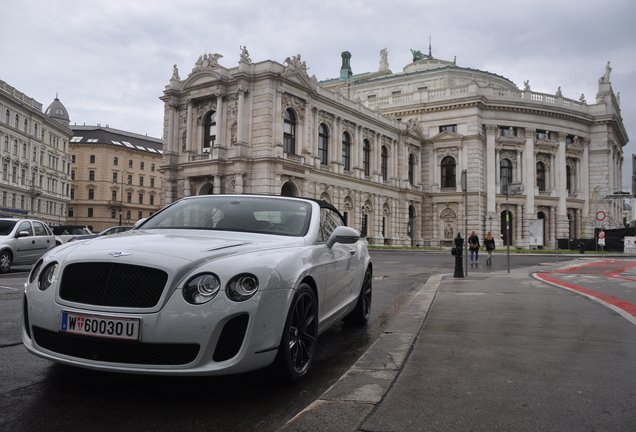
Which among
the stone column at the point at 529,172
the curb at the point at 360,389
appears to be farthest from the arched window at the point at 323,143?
the curb at the point at 360,389

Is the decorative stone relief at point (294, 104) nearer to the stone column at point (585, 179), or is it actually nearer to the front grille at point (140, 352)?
the front grille at point (140, 352)

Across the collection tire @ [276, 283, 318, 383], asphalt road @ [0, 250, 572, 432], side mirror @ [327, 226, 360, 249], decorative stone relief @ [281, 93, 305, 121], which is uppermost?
decorative stone relief @ [281, 93, 305, 121]

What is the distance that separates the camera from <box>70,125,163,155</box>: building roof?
268 feet

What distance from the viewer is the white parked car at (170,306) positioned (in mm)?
3232

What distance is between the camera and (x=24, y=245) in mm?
14484

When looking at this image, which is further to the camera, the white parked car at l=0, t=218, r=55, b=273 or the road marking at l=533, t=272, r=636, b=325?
the white parked car at l=0, t=218, r=55, b=273

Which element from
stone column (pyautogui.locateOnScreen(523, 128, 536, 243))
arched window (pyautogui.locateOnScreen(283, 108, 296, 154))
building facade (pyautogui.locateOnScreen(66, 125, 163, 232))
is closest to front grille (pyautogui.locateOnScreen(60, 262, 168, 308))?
arched window (pyautogui.locateOnScreen(283, 108, 296, 154))

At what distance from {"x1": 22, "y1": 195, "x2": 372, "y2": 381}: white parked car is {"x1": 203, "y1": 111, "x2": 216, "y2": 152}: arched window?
36501 mm

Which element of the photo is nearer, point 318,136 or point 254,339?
point 254,339

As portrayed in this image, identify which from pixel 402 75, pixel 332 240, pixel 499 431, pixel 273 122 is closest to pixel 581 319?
pixel 332 240

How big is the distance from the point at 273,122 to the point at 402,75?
30.4m

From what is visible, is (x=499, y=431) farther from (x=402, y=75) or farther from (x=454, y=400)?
(x=402, y=75)

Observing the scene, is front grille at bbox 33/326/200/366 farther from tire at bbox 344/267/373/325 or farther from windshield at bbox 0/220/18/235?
windshield at bbox 0/220/18/235

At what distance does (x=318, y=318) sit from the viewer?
14.3ft
